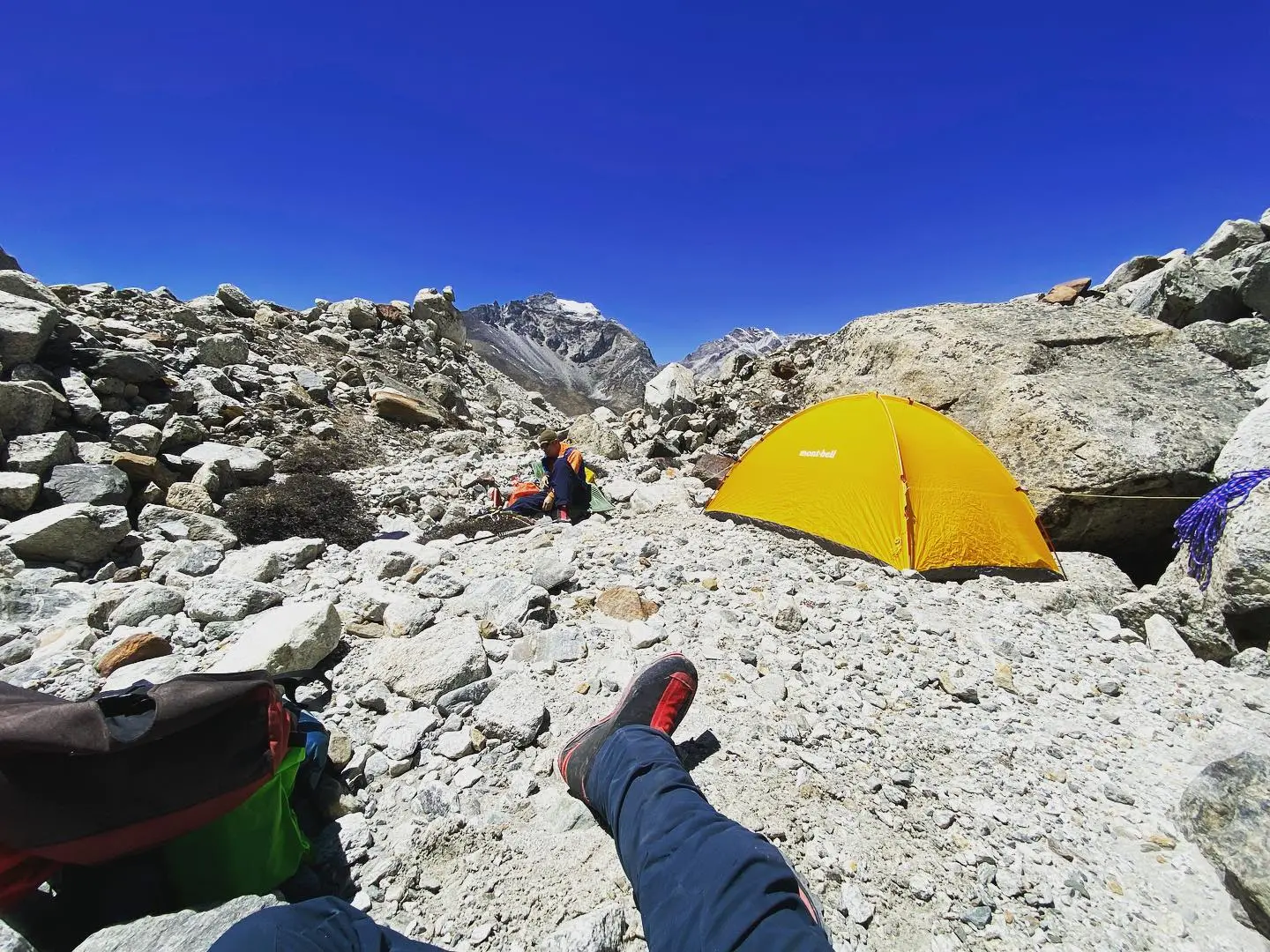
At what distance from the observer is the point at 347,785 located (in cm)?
285

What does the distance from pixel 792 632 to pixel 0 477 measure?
9.10 m

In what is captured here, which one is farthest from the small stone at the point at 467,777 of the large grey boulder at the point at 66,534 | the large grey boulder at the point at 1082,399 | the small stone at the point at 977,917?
the large grey boulder at the point at 1082,399

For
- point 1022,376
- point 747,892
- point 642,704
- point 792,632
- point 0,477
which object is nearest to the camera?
point 747,892

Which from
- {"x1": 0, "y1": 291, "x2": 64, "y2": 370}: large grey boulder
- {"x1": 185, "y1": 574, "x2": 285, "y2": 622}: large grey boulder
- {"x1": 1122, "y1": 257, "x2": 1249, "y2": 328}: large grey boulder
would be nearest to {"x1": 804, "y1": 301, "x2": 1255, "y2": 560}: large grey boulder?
{"x1": 1122, "y1": 257, "x2": 1249, "y2": 328}: large grey boulder

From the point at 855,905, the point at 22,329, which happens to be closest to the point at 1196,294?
the point at 855,905

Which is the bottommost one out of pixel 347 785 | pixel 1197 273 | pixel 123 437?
pixel 347 785

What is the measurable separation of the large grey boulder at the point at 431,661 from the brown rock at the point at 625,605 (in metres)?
1.13

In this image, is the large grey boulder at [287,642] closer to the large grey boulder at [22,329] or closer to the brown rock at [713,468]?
the brown rock at [713,468]

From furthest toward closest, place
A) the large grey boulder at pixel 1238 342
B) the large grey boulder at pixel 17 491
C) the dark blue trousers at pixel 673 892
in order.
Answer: the large grey boulder at pixel 1238 342 → the large grey boulder at pixel 17 491 → the dark blue trousers at pixel 673 892

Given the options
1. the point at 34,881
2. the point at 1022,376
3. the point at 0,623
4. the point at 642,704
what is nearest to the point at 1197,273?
the point at 1022,376

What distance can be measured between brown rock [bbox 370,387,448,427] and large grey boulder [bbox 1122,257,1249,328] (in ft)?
54.5

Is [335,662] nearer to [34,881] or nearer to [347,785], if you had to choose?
[347,785]

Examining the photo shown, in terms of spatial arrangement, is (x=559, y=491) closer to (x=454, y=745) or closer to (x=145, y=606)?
(x=145, y=606)

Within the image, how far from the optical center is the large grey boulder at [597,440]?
11.7 meters
